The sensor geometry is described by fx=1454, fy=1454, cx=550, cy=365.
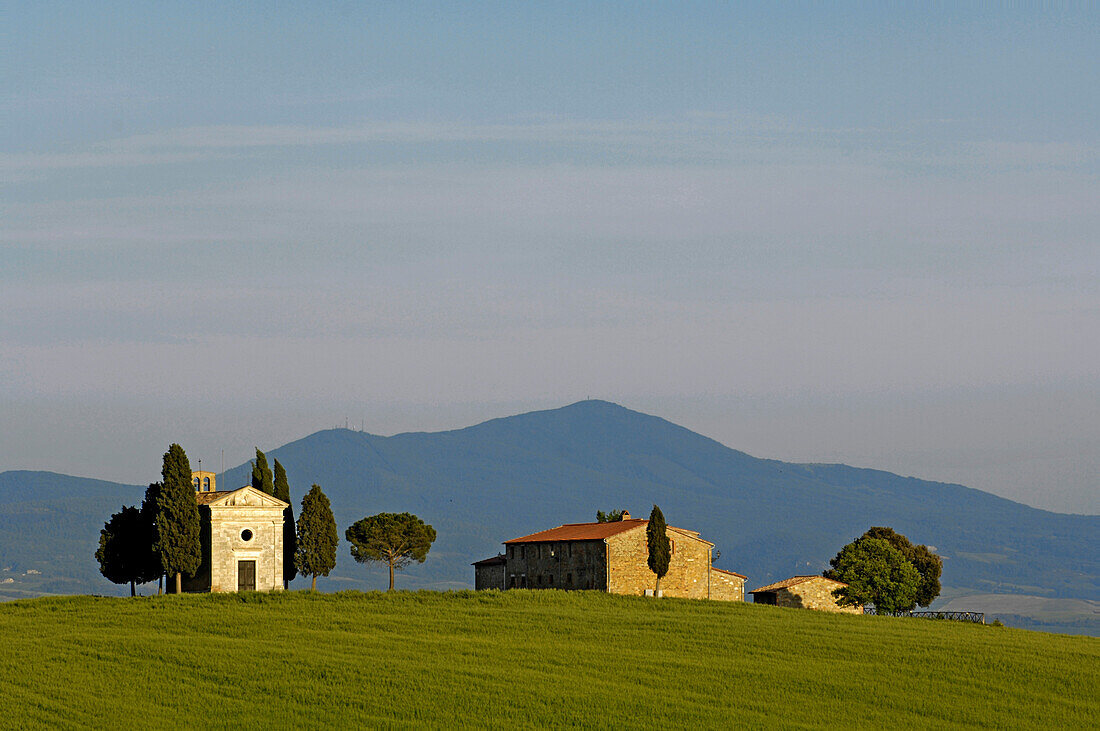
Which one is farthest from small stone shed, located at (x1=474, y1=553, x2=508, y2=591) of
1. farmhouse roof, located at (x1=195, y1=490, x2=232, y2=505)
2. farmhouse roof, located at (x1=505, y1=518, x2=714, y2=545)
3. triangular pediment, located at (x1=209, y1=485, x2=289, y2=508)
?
farmhouse roof, located at (x1=195, y1=490, x2=232, y2=505)

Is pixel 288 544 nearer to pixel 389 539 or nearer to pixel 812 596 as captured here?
pixel 389 539

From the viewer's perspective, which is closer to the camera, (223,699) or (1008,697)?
(223,699)

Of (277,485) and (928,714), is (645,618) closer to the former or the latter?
(928,714)

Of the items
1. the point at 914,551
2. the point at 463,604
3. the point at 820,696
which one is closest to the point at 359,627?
the point at 463,604

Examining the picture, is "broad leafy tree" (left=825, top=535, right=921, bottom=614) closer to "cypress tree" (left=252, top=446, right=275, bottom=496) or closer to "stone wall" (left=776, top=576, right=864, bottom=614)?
"stone wall" (left=776, top=576, right=864, bottom=614)

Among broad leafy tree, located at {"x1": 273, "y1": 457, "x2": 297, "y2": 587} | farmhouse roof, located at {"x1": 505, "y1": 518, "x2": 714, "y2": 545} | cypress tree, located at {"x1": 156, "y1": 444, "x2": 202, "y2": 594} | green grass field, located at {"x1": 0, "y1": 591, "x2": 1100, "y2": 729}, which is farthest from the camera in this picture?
farmhouse roof, located at {"x1": 505, "y1": 518, "x2": 714, "y2": 545}

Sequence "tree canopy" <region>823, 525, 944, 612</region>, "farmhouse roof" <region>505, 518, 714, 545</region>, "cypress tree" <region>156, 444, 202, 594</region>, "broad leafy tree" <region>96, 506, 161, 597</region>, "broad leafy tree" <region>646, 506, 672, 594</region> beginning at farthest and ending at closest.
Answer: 1. "tree canopy" <region>823, 525, 944, 612</region>
2. "farmhouse roof" <region>505, 518, 714, 545</region>
3. "broad leafy tree" <region>646, 506, 672, 594</region>
4. "broad leafy tree" <region>96, 506, 161, 597</region>
5. "cypress tree" <region>156, 444, 202, 594</region>

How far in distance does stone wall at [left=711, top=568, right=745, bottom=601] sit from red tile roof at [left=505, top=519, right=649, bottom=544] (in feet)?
21.4

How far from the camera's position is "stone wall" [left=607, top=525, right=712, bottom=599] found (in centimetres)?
9356

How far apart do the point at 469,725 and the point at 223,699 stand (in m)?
9.30

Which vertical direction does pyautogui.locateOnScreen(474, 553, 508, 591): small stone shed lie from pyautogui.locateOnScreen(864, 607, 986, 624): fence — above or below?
above

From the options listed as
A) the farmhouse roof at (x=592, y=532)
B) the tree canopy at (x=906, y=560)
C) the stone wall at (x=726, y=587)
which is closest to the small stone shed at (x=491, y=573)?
the farmhouse roof at (x=592, y=532)

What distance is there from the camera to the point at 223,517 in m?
86.1

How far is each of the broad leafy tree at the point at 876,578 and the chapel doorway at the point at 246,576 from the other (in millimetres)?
41756
